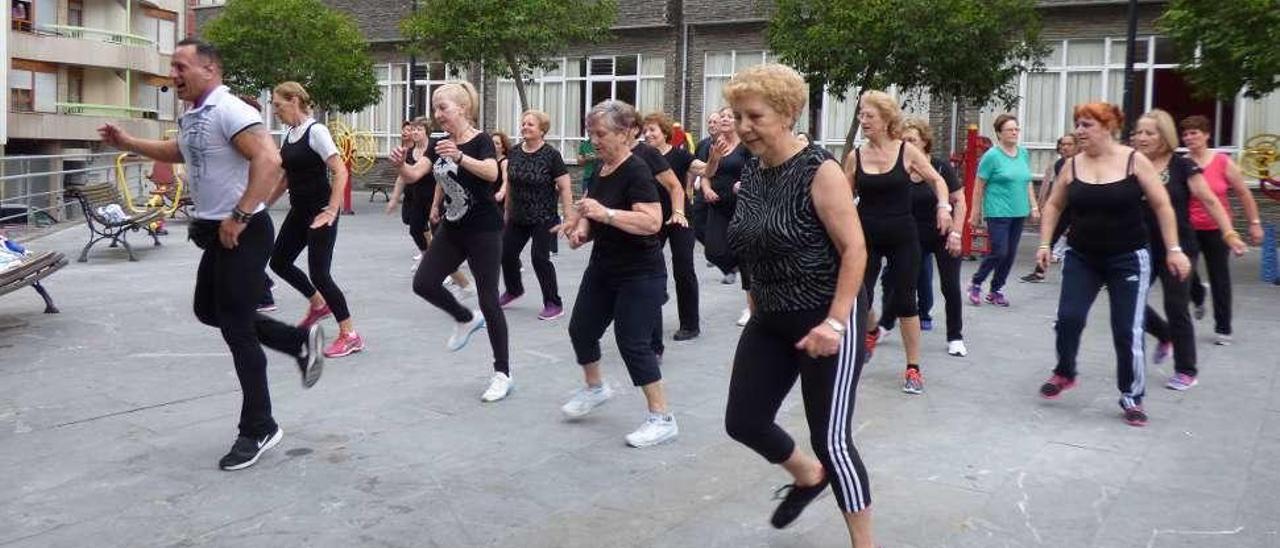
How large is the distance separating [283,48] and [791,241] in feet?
79.2

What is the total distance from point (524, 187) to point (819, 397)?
6.01 metres

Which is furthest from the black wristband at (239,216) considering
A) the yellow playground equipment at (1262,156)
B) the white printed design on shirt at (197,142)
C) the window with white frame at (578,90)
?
the window with white frame at (578,90)

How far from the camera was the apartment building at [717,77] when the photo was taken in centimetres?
2183

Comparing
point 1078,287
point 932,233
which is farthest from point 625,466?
point 932,233

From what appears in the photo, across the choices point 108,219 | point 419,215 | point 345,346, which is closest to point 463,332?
point 345,346

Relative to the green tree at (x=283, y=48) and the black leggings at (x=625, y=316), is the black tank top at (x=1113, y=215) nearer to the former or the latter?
the black leggings at (x=625, y=316)

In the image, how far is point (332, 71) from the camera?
26609mm

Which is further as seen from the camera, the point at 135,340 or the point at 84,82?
the point at 84,82

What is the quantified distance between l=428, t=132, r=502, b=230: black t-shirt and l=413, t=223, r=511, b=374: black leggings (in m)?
0.05

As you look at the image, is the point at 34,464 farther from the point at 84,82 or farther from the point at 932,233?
the point at 84,82

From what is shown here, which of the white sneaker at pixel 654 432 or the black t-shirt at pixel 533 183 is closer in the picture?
the white sneaker at pixel 654 432

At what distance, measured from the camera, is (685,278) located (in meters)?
8.83

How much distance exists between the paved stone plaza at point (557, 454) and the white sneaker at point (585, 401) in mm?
88

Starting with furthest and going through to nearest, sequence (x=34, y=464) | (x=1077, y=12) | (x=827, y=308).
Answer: (x=1077, y=12) → (x=34, y=464) → (x=827, y=308)
